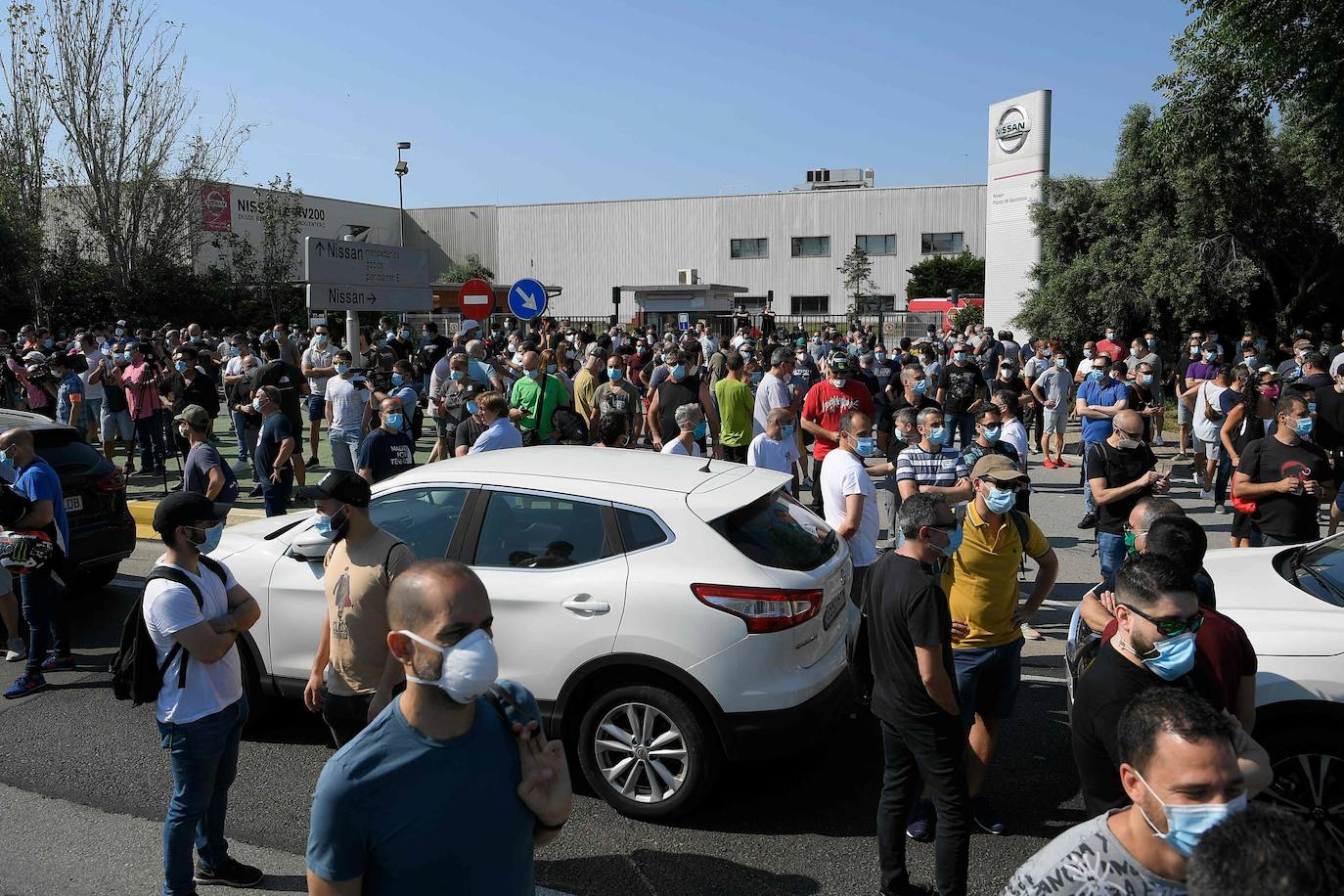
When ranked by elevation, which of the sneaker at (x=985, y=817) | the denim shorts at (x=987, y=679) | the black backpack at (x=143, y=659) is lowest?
the sneaker at (x=985, y=817)

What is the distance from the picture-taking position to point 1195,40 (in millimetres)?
17953

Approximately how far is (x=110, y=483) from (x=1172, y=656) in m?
8.30

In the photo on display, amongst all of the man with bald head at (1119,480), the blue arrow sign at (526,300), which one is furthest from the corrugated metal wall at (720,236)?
the man with bald head at (1119,480)

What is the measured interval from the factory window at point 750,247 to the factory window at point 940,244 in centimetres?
865

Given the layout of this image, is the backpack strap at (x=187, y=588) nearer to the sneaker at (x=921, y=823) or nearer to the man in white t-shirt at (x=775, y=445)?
the sneaker at (x=921, y=823)

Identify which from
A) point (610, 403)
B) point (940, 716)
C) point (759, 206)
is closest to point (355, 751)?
point (940, 716)

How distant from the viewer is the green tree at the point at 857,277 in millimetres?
51906

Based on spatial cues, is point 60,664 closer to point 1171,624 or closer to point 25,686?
point 25,686

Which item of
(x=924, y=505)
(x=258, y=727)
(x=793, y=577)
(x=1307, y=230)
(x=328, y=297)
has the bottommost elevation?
(x=258, y=727)

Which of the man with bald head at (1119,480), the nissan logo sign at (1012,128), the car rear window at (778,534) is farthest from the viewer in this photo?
the nissan logo sign at (1012,128)

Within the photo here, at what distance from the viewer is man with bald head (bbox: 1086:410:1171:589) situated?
22.2 ft

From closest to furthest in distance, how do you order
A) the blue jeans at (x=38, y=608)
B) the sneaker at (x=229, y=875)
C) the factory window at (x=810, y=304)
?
1. the sneaker at (x=229, y=875)
2. the blue jeans at (x=38, y=608)
3. the factory window at (x=810, y=304)

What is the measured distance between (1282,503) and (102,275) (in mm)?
38387

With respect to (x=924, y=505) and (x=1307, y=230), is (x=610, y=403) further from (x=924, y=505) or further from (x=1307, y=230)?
(x=1307, y=230)
